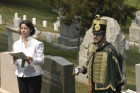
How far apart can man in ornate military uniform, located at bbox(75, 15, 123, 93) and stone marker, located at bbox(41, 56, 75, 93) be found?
1.94 metres

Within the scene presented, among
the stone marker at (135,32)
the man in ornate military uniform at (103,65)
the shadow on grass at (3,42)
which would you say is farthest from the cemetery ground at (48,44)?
the man in ornate military uniform at (103,65)

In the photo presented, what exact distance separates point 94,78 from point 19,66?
1663mm

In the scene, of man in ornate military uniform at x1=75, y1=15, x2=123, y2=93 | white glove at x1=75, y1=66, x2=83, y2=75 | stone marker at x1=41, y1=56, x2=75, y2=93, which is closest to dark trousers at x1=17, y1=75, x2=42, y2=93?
stone marker at x1=41, y1=56, x2=75, y2=93

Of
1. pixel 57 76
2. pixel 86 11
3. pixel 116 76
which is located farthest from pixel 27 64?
pixel 86 11

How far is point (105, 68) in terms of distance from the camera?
613 centimetres

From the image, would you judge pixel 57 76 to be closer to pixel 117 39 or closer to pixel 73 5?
pixel 117 39

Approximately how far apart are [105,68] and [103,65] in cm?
6

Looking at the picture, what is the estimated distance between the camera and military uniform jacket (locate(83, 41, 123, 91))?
6109 mm

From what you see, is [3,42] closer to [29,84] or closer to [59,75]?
[59,75]

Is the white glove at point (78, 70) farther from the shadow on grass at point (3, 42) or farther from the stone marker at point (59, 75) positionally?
the shadow on grass at point (3, 42)

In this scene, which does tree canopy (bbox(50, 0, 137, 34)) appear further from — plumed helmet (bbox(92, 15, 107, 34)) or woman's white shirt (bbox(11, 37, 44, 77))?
plumed helmet (bbox(92, 15, 107, 34))

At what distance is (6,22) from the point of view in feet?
95.5

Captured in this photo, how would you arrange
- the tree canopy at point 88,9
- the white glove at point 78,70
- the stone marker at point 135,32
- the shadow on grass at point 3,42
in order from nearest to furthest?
the white glove at point 78,70 → the tree canopy at point 88,9 → the shadow on grass at point 3,42 → the stone marker at point 135,32

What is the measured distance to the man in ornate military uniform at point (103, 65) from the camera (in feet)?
20.1
